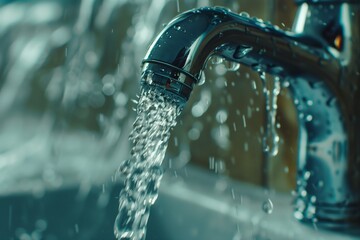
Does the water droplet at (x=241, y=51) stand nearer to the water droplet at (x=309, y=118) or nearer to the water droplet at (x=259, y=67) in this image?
the water droplet at (x=259, y=67)

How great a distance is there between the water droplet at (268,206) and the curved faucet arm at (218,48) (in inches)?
9.2

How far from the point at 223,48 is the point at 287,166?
42 cm

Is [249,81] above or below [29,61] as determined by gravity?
above

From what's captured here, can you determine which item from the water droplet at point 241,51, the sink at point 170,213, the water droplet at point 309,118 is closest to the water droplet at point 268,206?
the sink at point 170,213

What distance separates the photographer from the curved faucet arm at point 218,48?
36 cm

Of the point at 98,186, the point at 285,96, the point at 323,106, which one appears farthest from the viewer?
the point at 98,186

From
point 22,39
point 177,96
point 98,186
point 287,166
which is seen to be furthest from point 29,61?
Answer: point 177,96

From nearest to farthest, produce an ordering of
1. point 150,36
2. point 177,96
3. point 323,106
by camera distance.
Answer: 1. point 177,96
2. point 323,106
3. point 150,36

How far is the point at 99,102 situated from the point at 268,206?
2.72 feet

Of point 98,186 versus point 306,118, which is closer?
point 306,118

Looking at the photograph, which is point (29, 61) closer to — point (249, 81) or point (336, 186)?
point (249, 81)

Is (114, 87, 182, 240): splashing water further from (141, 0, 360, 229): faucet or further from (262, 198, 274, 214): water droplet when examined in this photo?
(262, 198, 274, 214): water droplet

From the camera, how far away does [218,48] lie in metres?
0.40

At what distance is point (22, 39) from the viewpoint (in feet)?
5.13
